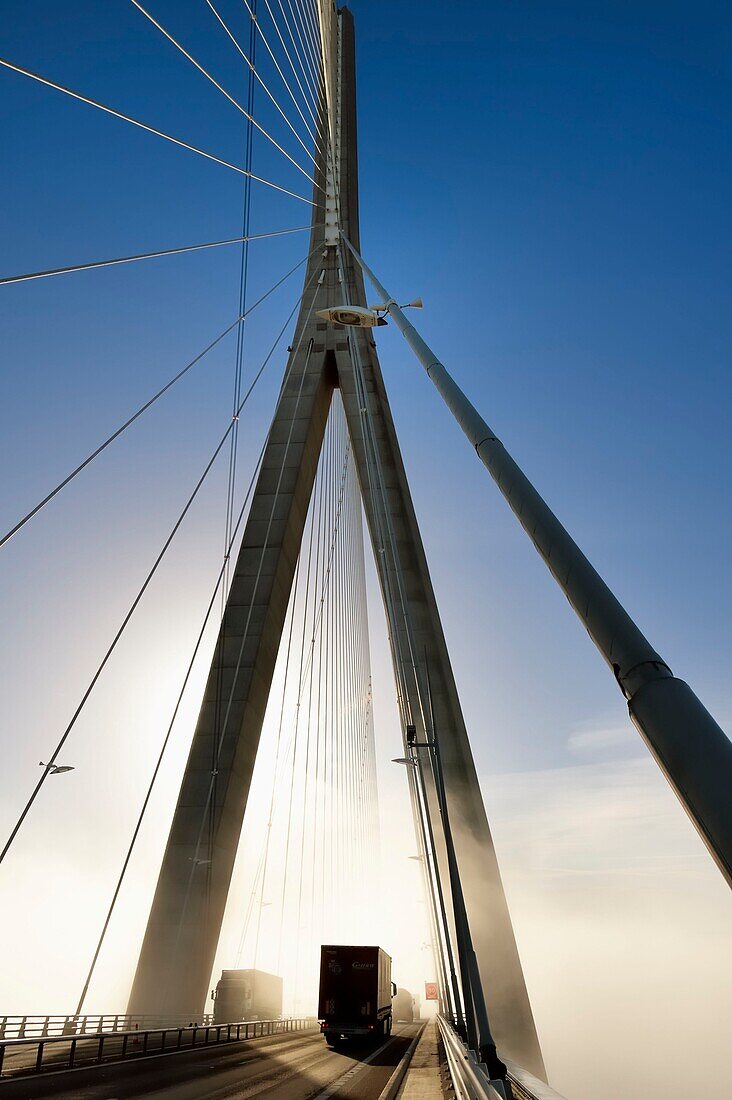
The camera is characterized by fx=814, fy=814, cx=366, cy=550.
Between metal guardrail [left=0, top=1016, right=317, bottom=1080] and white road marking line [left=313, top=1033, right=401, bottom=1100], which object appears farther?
metal guardrail [left=0, top=1016, right=317, bottom=1080]

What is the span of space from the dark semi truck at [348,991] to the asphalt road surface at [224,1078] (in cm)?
298

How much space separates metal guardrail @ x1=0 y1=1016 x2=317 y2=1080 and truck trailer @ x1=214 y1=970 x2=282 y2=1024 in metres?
4.59

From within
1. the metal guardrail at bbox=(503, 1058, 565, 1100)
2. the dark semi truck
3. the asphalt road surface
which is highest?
the dark semi truck

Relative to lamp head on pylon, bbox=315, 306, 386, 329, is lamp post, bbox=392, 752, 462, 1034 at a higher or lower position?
lower

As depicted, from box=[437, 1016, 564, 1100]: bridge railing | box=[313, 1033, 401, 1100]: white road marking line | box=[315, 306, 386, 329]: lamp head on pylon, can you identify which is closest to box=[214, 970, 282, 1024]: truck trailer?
box=[313, 1033, 401, 1100]: white road marking line

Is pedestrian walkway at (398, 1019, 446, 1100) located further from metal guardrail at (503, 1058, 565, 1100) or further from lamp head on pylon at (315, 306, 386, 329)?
lamp head on pylon at (315, 306, 386, 329)

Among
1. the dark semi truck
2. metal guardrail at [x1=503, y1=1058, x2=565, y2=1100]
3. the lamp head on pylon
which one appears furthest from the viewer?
the dark semi truck

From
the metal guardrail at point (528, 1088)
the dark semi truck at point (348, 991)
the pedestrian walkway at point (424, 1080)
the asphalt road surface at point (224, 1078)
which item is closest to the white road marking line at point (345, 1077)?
the asphalt road surface at point (224, 1078)

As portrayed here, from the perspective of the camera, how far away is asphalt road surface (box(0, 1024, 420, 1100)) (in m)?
8.90

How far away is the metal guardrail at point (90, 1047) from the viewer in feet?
36.8

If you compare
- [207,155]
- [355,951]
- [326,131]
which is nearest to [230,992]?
[355,951]

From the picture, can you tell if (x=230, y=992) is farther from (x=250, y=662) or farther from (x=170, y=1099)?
(x=170, y=1099)

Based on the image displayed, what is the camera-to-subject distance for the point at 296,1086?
1070cm

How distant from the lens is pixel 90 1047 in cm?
1449
